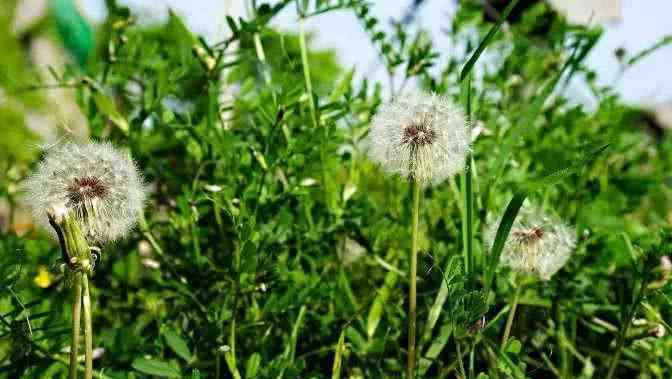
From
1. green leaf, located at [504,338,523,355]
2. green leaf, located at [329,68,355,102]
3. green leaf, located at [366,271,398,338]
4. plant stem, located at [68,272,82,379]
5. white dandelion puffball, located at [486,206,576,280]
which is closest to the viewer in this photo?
plant stem, located at [68,272,82,379]

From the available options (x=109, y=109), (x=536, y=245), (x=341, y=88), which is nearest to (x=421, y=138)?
(x=536, y=245)

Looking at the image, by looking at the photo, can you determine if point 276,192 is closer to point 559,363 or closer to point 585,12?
point 559,363

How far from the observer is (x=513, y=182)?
4.50 ft

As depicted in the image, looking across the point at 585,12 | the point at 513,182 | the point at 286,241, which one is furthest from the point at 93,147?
the point at 585,12

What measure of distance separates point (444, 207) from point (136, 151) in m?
0.62

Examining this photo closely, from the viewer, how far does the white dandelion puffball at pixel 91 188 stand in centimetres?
81

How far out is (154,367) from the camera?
2.95ft

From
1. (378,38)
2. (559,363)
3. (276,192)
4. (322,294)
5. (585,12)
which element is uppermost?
(585,12)

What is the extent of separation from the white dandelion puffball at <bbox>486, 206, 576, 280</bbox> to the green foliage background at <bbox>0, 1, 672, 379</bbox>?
69 mm

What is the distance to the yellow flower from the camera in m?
1.25

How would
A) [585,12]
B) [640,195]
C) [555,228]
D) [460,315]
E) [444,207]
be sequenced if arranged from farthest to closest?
[585,12] → [640,195] → [444,207] → [555,228] → [460,315]

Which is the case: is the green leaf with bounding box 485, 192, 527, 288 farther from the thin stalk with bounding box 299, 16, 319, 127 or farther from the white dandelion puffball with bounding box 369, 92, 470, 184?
the thin stalk with bounding box 299, 16, 319, 127

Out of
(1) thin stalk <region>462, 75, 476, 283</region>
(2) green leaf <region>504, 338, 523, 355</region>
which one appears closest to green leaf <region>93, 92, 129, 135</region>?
(1) thin stalk <region>462, 75, 476, 283</region>

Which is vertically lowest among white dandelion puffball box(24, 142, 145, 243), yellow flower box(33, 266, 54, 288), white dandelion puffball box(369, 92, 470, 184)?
yellow flower box(33, 266, 54, 288)
